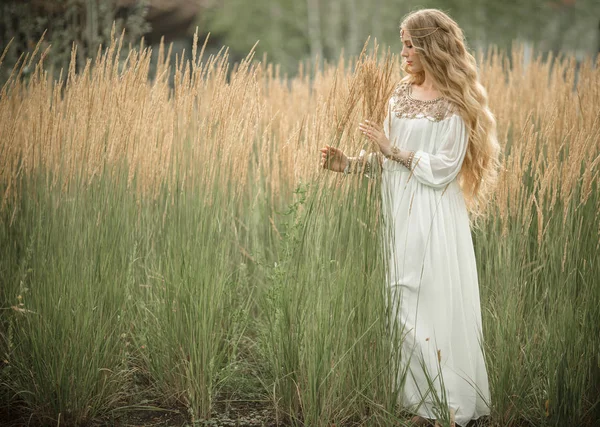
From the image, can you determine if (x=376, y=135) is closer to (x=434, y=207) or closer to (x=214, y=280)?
(x=434, y=207)

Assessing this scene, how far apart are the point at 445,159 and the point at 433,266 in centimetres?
48

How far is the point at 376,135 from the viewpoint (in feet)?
8.82

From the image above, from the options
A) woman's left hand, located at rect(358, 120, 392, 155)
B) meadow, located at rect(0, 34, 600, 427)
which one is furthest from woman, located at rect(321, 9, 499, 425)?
meadow, located at rect(0, 34, 600, 427)

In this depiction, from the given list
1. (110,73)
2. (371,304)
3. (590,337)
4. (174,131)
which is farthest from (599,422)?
(110,73)

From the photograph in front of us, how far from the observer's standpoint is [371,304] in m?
2.63

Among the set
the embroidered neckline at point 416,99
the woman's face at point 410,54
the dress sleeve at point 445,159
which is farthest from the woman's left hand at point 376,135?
the woman's face at point 410,54

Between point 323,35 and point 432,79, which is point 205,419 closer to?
point 432,79

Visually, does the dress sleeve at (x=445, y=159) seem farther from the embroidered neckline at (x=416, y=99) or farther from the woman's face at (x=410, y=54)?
the woman's face at (x=410, y=54)

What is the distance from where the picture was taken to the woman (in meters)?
2.72

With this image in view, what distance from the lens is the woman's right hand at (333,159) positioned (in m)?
2.75

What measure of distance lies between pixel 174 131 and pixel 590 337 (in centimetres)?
213

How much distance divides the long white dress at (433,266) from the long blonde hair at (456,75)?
2.8 inches

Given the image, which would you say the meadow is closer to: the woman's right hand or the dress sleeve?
the woman's right hand

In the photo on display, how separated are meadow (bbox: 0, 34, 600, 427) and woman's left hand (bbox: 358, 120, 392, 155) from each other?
78 mm
